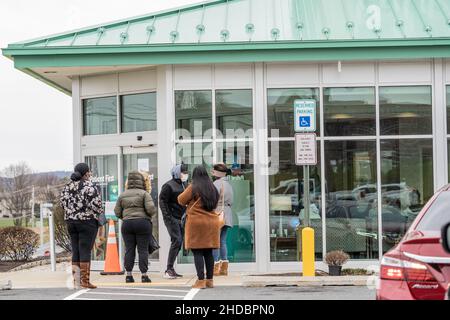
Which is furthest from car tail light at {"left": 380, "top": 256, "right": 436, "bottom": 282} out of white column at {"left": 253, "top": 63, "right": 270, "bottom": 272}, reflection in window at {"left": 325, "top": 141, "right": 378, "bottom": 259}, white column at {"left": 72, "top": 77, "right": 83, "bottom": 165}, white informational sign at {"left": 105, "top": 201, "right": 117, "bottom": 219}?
white column at {"left": 72, "top": 77, "right": 83, "bottom": 165}

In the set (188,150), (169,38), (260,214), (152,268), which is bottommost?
(152,268)

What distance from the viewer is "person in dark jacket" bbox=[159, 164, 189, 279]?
13539 mm

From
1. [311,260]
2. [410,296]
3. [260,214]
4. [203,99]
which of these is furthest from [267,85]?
[410,296]

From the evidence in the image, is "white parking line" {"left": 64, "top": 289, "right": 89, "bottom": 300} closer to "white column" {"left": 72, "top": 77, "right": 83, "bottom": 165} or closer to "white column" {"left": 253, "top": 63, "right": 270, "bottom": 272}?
"white column" {"left": 253, "top": 63, "right": 270, "bottom": 272}

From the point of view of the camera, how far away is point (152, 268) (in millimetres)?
15414

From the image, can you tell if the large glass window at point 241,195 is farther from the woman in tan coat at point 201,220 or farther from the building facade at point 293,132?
the woman in tan coat at point 201,220

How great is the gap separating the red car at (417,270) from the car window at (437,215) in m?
0.07

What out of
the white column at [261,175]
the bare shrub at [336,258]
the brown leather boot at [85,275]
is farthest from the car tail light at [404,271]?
the white column at [261,175]

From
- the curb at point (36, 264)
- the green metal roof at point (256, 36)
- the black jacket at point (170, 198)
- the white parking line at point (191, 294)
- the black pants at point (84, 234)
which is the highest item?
the green metal roof at point (256, 36)

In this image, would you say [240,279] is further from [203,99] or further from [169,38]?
[169,38]

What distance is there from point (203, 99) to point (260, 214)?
2.31 meters

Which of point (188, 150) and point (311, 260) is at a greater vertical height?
point (188, 150)

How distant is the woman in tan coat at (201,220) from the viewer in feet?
38.8

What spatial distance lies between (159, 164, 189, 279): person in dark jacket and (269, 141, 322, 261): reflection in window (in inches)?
79.8
